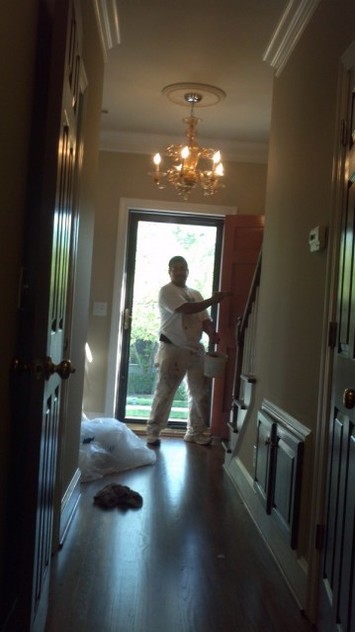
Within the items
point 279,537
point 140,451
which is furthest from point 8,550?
point 140,451

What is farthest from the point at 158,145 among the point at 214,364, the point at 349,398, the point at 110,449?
the point at 349,398

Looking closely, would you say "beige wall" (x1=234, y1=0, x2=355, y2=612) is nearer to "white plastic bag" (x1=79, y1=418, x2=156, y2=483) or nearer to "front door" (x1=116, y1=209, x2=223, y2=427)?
"white plastic bag" (x1=79, y1=418, x2=156, y2=483)

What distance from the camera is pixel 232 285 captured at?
496 cm

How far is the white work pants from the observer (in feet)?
15.1

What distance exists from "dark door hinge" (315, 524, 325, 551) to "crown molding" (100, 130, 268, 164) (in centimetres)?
382

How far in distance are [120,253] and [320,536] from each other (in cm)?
357

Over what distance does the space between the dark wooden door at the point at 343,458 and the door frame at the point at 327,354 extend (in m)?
0.06

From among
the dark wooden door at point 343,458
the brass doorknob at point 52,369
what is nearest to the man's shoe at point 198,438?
the dark wooden door at point 343,458

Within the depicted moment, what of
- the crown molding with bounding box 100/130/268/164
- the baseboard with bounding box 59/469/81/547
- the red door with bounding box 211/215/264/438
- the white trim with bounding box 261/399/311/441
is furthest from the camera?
the crown molding with bounding box 100/130/268/164

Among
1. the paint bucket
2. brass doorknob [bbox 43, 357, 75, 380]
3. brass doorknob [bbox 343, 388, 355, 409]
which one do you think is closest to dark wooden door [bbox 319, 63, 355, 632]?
brass doorknob [bbox 343, 388, 355, 409]

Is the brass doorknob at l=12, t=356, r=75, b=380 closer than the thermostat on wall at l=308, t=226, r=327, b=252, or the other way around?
the brass doorknob at l=12, t=356, r=75, b=380

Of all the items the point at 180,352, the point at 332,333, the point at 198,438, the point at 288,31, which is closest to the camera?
the point at 332,333

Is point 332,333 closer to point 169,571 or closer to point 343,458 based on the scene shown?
point 343,458

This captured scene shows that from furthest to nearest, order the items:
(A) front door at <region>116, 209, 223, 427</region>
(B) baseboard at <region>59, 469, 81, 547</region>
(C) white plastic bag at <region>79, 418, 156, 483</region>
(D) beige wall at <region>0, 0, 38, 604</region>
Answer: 1. (A) front door at <region>116, 209, 223, 427</region>
2. (C) white plastic bag at <region>79, 418, 156, 483</region>
3. (B) baseboard at <region>59, 469, 81, 547</region>
4. (D) beige wall at <region>0, 0, 38, 604</region>
